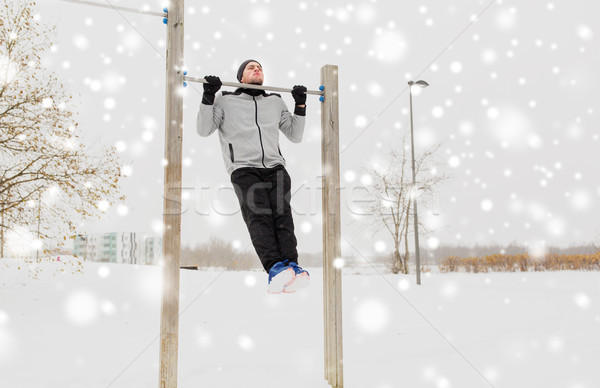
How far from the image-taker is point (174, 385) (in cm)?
286

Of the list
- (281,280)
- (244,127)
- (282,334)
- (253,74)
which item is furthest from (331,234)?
Answer: (282,334)

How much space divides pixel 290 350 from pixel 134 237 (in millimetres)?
8192

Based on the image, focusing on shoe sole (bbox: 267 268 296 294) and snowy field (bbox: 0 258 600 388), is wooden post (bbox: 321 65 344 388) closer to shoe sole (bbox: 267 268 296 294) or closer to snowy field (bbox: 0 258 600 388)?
snowy field (bbox: 0 258 600 388)

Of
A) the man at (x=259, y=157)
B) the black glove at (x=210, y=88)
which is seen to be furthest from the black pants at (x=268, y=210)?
the black glove at (x=210, y=88)

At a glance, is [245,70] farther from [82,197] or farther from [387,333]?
[82,197]

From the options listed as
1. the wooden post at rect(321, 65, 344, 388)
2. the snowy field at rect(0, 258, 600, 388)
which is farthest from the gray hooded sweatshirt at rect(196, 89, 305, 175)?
the snowy field at rect(0, 258, 600, 388)

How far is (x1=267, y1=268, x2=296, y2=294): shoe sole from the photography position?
2.64 meters

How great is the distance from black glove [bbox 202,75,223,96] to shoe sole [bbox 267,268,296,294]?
136cm

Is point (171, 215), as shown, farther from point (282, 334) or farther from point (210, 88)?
point (282, 334)

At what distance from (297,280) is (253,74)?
162 centimetres

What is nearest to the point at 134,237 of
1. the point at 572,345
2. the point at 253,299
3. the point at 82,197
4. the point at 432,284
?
the point at 82,197

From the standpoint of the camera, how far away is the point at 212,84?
2.86 m

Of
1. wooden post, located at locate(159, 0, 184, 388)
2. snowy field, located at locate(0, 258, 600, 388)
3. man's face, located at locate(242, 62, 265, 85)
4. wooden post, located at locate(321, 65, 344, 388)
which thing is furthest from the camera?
snowy field, located at locate(0, 258, 600, 388)

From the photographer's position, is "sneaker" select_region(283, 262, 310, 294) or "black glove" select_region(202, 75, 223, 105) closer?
"sneaker" select_region(283, 262, 310, 294)
